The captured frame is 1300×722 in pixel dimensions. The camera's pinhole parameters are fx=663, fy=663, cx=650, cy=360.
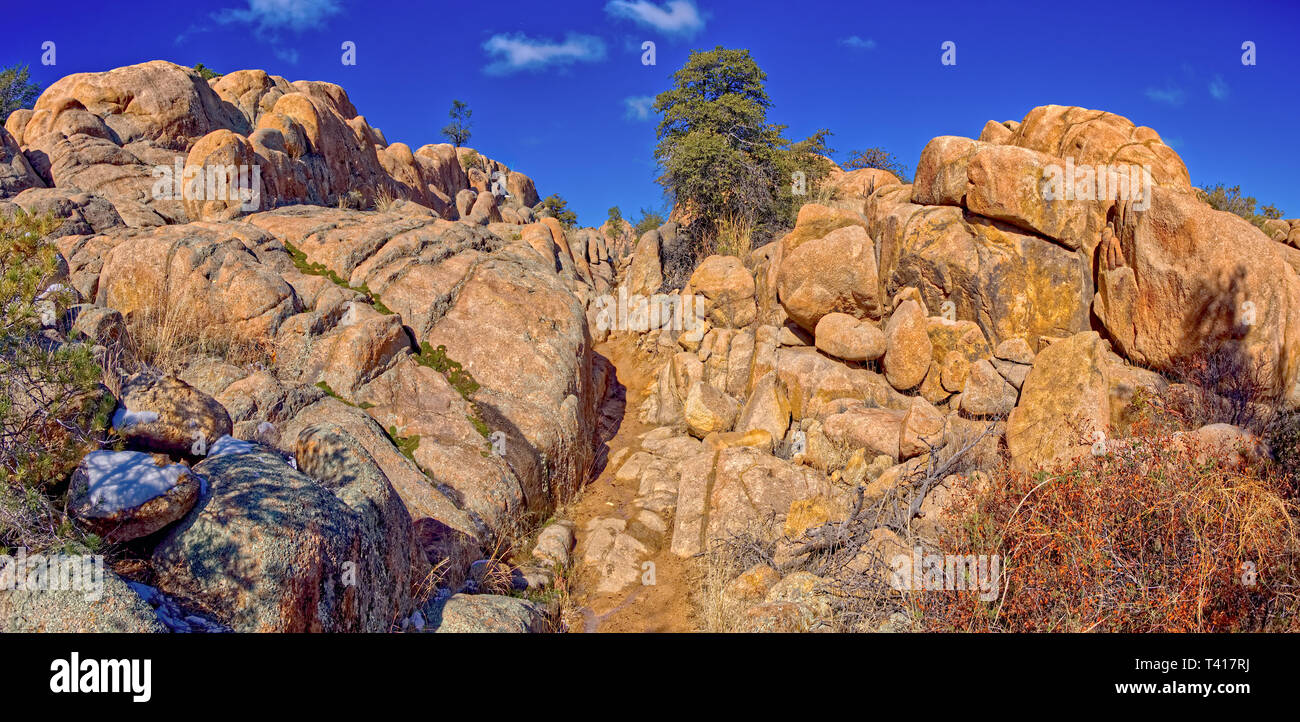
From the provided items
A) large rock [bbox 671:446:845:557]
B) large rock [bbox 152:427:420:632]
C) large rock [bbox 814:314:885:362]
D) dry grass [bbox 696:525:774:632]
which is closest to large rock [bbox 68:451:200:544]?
large rock [bbox 152:427:420:632]

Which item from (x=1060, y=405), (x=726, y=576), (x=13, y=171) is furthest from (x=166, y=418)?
(x=13, y=171)

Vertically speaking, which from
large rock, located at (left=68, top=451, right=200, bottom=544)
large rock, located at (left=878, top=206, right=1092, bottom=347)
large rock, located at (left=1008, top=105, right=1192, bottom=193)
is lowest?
large rock, located at (left=68, top=451, right=200, bottom=544)

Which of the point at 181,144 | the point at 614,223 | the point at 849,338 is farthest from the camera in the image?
the point at 614,223

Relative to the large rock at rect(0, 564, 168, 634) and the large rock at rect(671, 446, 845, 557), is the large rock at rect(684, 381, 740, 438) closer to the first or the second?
the large rock at rect(671, 446, 845, 557)

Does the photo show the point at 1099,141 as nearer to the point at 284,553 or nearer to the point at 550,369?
the point at 550,369

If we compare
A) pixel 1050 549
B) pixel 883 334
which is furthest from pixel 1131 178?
pixel 1050 549

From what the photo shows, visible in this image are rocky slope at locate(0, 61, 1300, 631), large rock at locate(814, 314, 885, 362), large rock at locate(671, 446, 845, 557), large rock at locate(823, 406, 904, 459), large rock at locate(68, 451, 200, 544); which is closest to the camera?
large rock at locate(68, 451, 200, 544)

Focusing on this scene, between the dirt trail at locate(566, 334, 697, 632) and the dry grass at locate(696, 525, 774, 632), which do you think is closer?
the dry grass at locate(696, 525, 774, 632)

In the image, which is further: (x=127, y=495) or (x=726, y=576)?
(x=726, y=576)

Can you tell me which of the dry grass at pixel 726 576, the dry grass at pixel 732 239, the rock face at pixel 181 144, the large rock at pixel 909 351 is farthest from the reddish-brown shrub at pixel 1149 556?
the rock face at pixel 181 144

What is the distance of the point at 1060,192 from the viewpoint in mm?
11945

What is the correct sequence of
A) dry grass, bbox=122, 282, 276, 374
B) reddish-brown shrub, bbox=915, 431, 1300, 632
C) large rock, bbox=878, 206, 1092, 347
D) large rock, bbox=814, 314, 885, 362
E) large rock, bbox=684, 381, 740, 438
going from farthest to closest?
1. large rock, bbox=684, 381, 740, 438
2. large rock, bbox=814, 314, 885, 362
3. large rock, bbox=878, 206, 1092, 347
4. dry grass, bbox=122, 282, 276, 374
5. reddish-brown shrub, bbox=915, 431, 1300, 632

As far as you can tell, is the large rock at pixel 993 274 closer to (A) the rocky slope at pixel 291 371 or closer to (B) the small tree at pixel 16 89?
(A) the rocky slope at pixel 291 371

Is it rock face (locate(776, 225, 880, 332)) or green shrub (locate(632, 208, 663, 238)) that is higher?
green shrub (locate(632, 208, 663, 238))
